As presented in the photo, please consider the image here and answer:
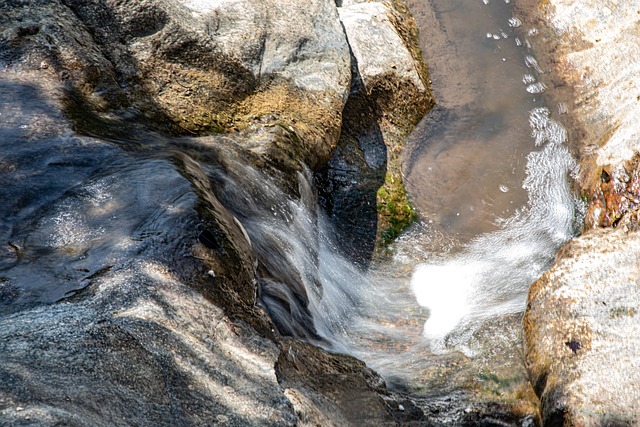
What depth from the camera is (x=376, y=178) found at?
274 inches

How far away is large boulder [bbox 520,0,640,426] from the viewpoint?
14.8ft

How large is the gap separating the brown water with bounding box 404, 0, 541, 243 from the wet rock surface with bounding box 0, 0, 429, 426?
870 millimetres

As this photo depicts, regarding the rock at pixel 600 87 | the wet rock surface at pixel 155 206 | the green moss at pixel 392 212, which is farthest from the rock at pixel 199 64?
the rock at pixel 600 87

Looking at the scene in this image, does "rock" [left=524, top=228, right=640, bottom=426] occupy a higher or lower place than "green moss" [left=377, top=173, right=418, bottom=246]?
higher

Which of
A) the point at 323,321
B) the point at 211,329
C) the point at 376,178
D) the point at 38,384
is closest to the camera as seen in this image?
the point at 38,384

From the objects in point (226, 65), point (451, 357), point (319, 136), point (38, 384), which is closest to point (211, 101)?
point (226, 65)

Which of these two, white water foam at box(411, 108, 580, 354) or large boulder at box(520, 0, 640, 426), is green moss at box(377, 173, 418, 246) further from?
large boulder at box(520, 0, 640, 426)

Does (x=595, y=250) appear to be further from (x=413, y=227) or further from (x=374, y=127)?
(x=374, y=127)

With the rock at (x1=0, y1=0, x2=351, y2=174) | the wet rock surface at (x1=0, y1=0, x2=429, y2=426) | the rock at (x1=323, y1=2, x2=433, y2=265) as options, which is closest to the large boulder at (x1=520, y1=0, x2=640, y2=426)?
the wet rock surface at (x1=0, y1=0, x2=429, y2=426)

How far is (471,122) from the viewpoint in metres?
7.60

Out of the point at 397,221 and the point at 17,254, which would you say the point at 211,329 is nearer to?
the point at 17,254

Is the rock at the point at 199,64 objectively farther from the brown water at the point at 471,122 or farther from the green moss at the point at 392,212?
the brown water at the point at 471,122


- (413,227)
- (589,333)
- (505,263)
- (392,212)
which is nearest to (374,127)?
(392,212)

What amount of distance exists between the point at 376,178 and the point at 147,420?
4.73 metres
